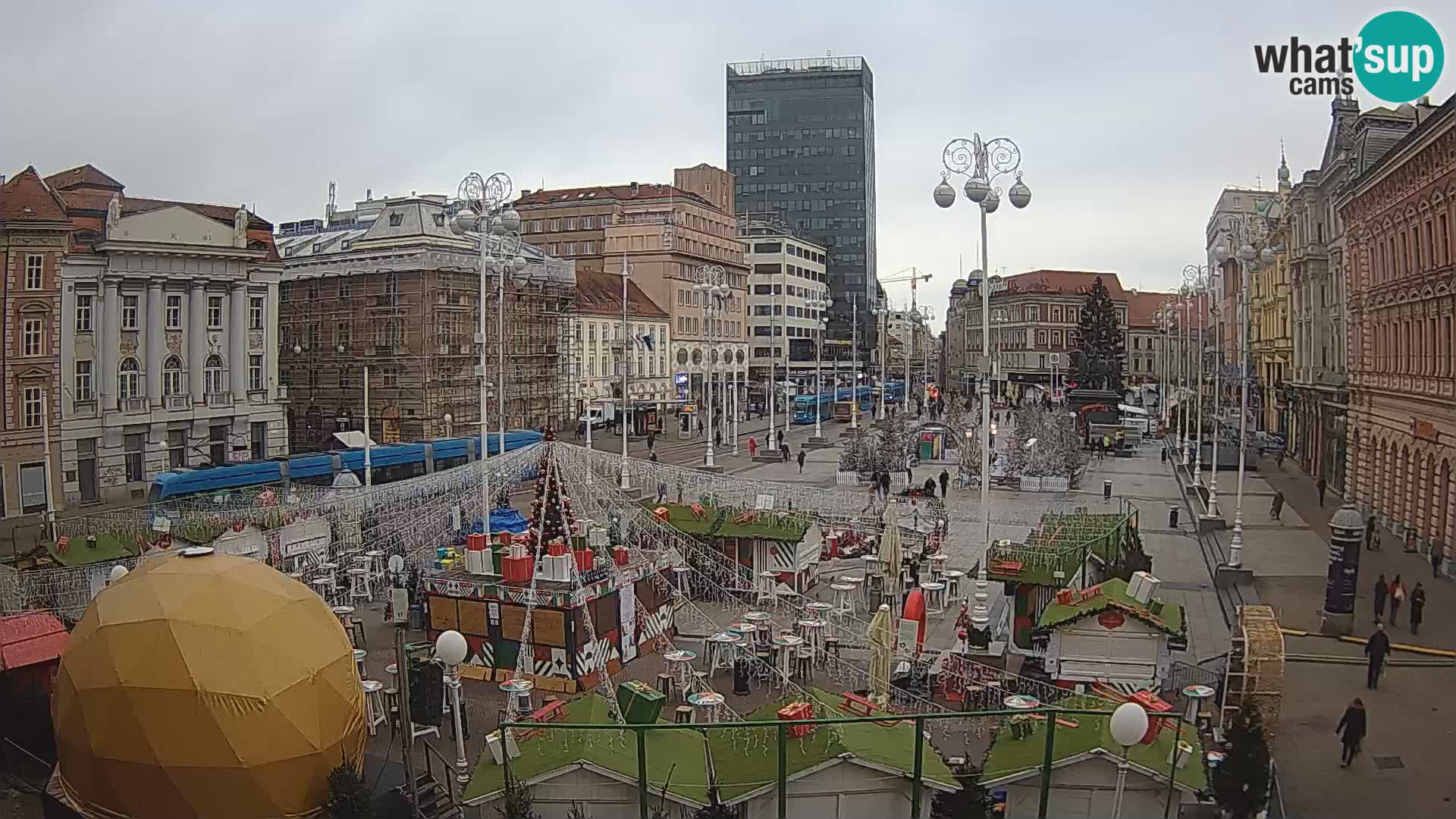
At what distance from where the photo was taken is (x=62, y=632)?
15.9 meters

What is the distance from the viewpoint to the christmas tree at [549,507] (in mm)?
18938

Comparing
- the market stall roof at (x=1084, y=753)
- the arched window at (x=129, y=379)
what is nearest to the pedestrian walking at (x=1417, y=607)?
the market stall roof at (x=1084, y=753)

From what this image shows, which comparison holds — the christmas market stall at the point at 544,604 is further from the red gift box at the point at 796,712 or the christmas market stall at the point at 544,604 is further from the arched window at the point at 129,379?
the arched window at the point at 129,379

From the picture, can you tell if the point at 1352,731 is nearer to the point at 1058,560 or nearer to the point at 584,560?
the point at 1058,560

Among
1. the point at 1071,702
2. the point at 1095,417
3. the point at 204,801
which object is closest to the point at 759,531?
the point at 1071,702

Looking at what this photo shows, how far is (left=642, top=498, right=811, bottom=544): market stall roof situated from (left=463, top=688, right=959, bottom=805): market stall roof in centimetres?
1249

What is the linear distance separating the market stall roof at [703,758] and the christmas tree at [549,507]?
676 centimetres

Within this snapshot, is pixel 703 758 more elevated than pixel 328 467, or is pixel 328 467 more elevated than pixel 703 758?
pixel 328 467

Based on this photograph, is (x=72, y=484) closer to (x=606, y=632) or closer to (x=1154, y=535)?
(x=606, y=632)

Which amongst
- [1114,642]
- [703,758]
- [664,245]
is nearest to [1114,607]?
[1114,642]

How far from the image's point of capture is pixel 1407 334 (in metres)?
31.7

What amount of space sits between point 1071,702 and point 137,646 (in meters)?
10.6

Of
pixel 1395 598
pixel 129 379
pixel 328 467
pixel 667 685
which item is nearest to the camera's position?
pixel 667 685

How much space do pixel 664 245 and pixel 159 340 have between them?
1772 inches
